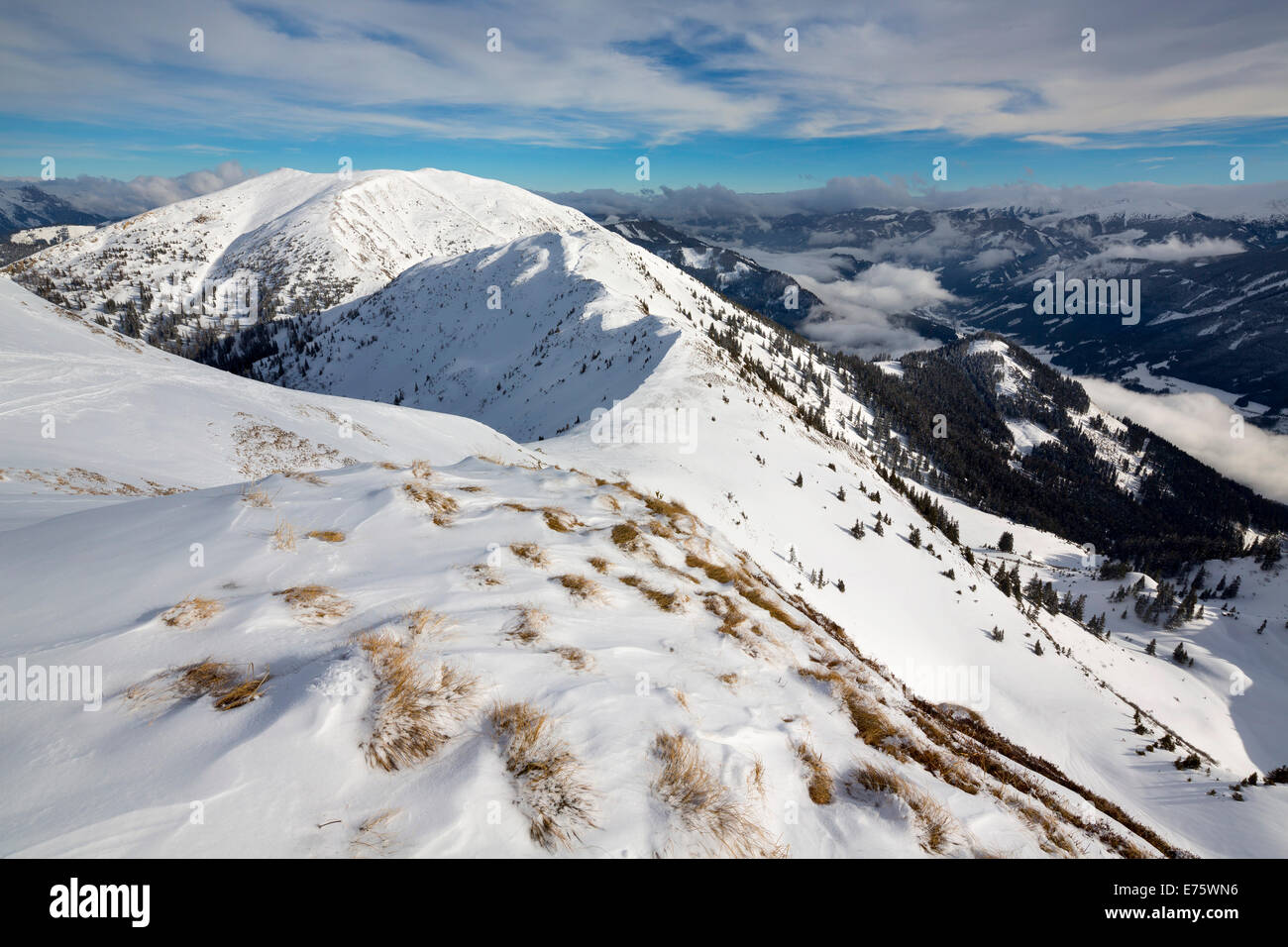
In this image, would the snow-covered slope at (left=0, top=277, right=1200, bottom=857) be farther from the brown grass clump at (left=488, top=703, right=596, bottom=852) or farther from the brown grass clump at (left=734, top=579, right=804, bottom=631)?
the brown grass clump at (left=734, top=579, right=804, bottom=631)

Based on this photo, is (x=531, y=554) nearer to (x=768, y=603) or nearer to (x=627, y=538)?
(x=627, y=538)

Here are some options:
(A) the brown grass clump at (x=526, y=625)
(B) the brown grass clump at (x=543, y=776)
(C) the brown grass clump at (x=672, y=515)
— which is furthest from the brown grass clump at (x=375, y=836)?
(C) the brown grass clump at (x=672, y=515)

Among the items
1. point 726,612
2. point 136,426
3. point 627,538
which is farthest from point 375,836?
point 136,426
